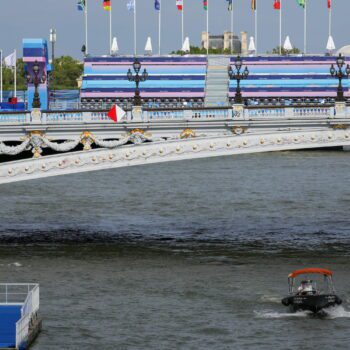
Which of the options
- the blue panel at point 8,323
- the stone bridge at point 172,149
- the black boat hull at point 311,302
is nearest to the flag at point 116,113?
the stone bridge at point 172,149

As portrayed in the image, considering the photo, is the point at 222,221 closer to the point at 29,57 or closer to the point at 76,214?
the point at 76,214

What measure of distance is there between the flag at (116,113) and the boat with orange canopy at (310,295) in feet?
53.6

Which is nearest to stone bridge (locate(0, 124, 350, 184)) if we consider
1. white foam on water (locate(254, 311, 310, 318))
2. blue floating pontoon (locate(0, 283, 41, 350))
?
white foam on water (locate(254, 311, 310, 318))

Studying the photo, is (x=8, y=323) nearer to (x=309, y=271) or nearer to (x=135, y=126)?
(x=309, y=271)

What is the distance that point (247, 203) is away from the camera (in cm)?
11762

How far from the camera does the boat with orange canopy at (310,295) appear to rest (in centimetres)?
7175

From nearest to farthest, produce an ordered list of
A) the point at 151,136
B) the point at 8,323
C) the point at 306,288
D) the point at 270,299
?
the point at 8,323 < the point at 306,288 < the point at 270,299 < the point at 151,136

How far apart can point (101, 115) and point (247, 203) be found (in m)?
30.5

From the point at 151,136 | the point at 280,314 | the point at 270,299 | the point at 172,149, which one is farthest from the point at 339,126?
the point at 280,314

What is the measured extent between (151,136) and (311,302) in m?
19.6

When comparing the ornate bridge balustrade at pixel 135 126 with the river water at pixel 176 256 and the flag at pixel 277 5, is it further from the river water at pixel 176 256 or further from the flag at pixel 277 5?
the flag at pixel 277 5

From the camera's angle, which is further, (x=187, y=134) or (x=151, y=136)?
(x=151, y=136)

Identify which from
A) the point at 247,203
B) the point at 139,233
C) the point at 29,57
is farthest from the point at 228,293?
the point at 29,57

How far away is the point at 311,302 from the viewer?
7219 centimetres
